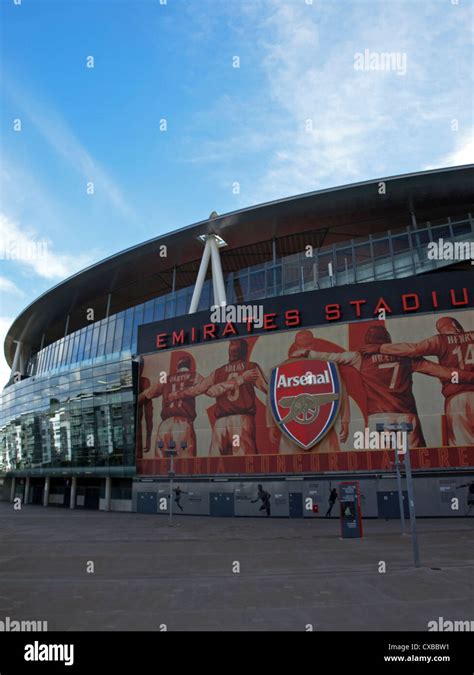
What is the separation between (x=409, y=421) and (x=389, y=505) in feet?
16.8

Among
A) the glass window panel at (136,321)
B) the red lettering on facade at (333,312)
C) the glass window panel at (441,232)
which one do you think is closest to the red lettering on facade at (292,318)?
the red lettering on facade at (333,312)

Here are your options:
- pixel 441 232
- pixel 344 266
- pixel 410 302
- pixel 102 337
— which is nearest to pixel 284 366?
pixel 410 302

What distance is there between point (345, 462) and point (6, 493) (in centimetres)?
4702

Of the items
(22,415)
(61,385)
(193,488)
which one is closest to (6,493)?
(22,415)

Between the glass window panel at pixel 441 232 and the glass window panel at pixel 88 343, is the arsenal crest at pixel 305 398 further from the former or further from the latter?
the glass window panel at pixel 88 343

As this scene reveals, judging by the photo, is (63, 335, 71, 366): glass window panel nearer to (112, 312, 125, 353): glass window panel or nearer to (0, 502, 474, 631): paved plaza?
(112, 312, 125, 353): glass window panel

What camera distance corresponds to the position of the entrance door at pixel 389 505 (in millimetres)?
27938

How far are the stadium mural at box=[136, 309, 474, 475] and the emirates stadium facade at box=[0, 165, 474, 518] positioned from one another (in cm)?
9

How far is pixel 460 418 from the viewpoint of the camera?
28156 millimetres

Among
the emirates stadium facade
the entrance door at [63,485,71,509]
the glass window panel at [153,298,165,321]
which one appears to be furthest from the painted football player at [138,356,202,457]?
the entrance door at [63,485,71,509]

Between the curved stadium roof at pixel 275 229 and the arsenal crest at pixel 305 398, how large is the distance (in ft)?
42.7

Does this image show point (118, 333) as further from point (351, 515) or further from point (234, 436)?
point (351, 515)

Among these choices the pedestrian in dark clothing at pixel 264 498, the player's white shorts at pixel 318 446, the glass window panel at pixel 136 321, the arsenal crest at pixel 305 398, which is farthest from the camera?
the glass window panel at pixel 136 321

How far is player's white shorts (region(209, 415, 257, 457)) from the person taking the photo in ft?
108
